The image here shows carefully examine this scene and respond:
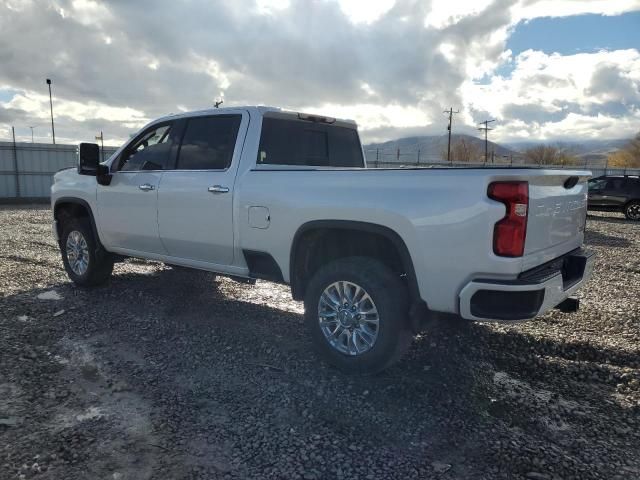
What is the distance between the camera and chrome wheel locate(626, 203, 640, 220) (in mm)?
18344

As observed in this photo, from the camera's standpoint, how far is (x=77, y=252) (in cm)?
644

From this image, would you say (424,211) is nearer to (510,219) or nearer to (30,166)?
(510,219)

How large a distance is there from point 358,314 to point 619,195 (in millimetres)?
18182

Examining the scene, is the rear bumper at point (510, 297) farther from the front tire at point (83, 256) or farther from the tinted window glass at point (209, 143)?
the front tire at point (83, 256)

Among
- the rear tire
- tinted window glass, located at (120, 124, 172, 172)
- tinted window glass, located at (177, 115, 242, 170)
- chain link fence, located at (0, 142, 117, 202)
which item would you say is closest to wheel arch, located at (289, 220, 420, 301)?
tinted window glass, located at (177, 115, 242, 170)

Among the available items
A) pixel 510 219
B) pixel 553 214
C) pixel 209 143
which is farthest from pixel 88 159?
pixel 553 214

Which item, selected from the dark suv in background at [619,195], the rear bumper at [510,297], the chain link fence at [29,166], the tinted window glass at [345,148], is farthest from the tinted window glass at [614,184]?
the chain link fence at [29,166]

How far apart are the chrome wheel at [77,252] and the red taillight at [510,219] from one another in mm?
5006

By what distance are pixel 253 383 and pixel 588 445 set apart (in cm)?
222

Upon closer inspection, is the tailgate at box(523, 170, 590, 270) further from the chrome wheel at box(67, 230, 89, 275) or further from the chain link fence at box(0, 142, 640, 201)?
the chain link fence at box(0, 142, 640, 201)

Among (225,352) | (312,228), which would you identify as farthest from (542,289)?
(225,352)

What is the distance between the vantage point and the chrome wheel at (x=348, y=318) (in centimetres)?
378

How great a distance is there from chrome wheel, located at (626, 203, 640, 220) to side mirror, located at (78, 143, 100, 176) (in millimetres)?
18597

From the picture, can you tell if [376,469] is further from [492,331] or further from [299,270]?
[492,331]
